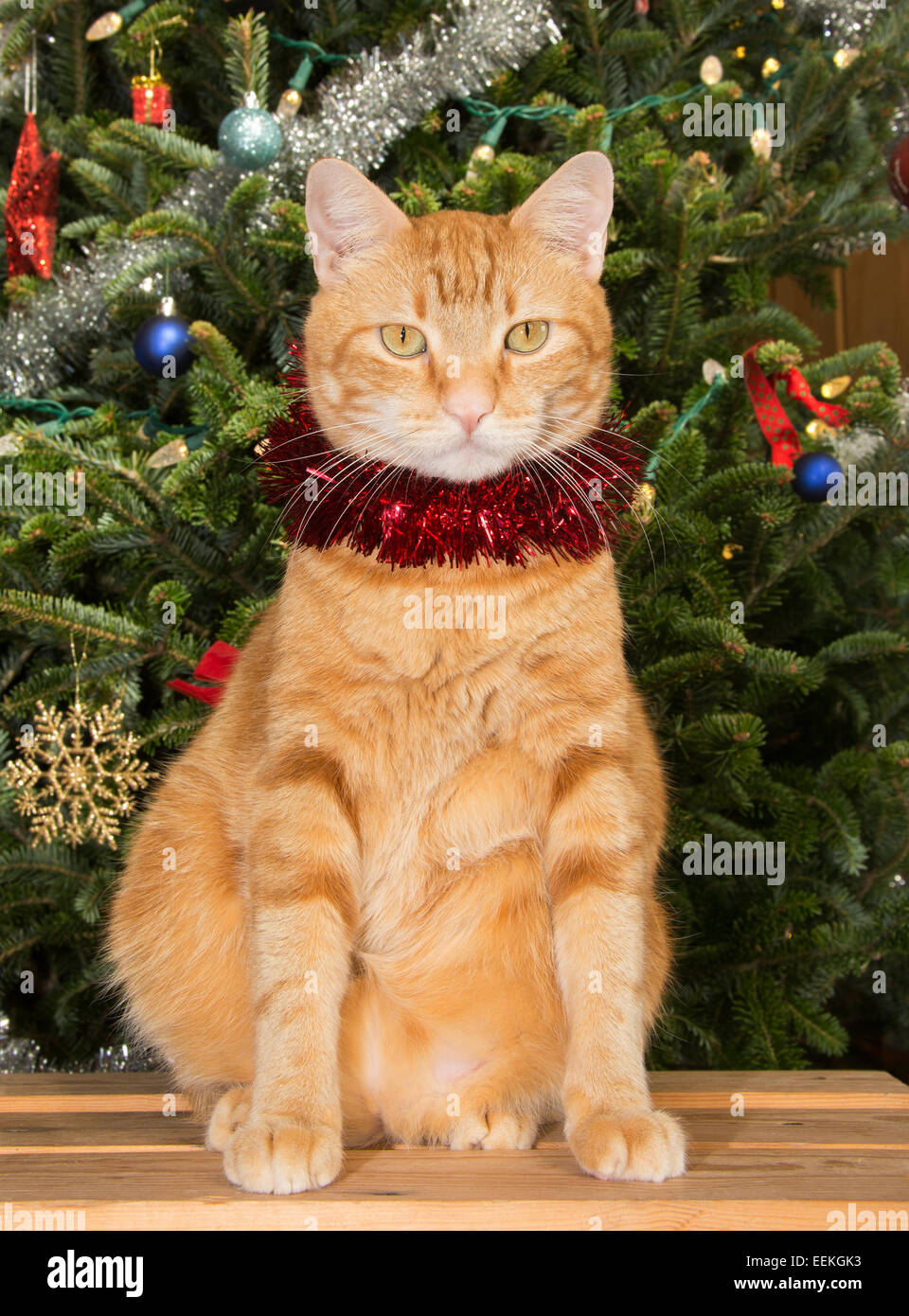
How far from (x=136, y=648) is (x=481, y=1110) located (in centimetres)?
82

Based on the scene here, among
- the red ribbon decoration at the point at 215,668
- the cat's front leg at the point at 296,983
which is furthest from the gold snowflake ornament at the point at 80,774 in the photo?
the cat's front leg at the point at 296,983

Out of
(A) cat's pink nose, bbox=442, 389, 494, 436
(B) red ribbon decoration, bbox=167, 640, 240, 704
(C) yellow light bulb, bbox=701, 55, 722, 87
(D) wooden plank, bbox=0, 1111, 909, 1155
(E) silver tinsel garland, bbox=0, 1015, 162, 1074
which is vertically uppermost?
(C) yellow light bulb, bbox=701, 55, 722, 87

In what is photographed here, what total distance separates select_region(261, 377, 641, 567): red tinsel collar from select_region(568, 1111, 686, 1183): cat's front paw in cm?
→ 54

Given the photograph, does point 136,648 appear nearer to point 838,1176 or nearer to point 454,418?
point 454,418

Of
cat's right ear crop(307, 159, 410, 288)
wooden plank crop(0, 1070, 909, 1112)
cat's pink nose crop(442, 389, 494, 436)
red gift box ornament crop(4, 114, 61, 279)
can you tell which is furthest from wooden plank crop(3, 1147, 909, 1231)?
red gift box ornament crop(4, 114, 61, 279)

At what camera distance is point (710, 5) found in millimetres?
2068

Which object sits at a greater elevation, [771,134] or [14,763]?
[771,134]

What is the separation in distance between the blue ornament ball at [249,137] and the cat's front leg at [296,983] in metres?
1.07

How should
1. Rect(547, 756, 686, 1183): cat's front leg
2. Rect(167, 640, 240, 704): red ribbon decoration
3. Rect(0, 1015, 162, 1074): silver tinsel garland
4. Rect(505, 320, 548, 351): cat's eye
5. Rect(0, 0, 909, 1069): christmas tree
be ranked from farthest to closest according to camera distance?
Rect(0, 1015, 162, 1074): silver tinsel garland < Rect(0, 0, 909, 1069): christmas tree < Rect(167, 640, 240, 704): red ribbon decoration < Rect(505, 320, 548, 351): cat's eye < Rect(547, 756, 686, 1183): cat's front leg

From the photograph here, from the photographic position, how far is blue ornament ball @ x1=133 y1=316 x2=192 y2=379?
1710mm

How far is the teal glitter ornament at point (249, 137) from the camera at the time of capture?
173cm

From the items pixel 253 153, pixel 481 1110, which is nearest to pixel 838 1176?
pixel 481 1110

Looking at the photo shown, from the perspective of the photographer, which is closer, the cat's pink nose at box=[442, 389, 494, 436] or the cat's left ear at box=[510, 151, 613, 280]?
the cat's pink nose at box=[442, 389, 494, 436]

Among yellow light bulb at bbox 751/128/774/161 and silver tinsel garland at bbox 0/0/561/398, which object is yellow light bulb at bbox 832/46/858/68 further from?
silver tinsel garland at bbox 0/0/561/398
